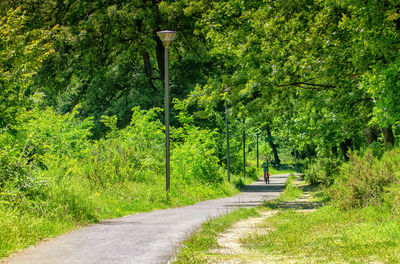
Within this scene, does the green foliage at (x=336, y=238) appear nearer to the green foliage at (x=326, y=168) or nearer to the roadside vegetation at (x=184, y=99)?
the roadside vegetation at (x=184, y=99)

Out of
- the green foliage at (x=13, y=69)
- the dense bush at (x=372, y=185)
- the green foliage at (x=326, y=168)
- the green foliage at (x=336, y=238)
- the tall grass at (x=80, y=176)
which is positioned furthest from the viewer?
the green foliage at (x=326, y=168)

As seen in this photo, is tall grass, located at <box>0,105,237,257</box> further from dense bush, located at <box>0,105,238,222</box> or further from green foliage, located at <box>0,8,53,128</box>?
green foliage, located at <box>0,8,53,128</box>

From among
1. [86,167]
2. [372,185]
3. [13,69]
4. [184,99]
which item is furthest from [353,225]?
[184,99]

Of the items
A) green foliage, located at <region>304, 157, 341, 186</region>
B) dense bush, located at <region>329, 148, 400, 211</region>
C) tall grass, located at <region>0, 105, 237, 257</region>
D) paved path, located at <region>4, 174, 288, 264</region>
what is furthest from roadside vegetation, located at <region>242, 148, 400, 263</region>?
green foliage, located at <region>304, 157, 341, 186</region>

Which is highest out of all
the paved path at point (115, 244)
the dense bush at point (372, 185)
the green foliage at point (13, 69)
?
the green foliage at point (13, 69)

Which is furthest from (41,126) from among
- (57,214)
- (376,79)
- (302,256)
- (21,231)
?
(302,256)

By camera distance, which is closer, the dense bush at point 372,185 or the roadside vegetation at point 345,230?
the roadside vegetation at point 345,230

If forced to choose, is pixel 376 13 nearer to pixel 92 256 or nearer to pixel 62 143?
pixel 92 256

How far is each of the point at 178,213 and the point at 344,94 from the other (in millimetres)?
7140

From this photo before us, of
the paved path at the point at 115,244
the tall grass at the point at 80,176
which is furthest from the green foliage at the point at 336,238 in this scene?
the tall grass at the point at 80,176

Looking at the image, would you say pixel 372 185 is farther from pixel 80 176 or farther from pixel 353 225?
pixel 80 176

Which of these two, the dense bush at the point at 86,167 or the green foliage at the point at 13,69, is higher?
the green foliage at the point at 13,69

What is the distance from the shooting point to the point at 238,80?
65.6ft

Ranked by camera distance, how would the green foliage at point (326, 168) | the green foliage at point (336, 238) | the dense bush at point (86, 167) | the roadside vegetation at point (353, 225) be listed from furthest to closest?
the green foliage at point (326, 168) → the dense bush at point (86, 167) → the roadside vegetation at point (353, 225) → the green foliage at point (336, 238)
